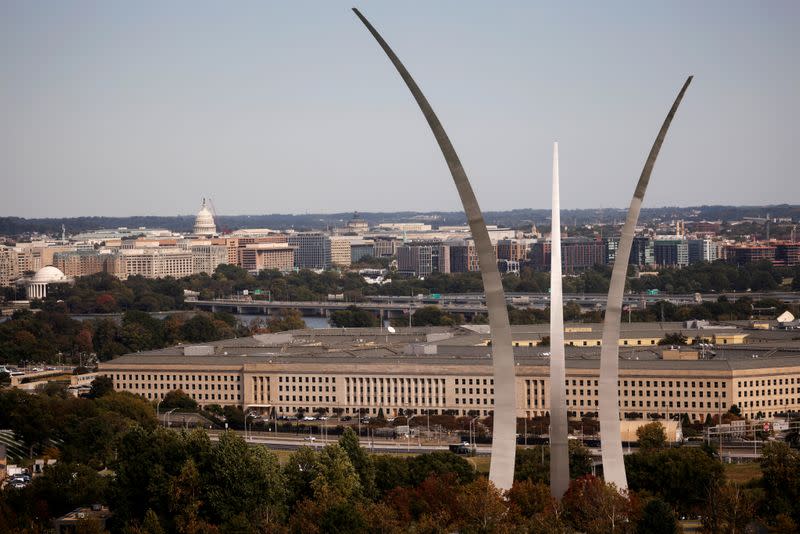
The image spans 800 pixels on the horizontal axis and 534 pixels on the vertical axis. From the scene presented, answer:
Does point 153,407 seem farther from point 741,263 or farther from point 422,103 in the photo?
point 741,263

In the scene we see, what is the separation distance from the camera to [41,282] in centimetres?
14262

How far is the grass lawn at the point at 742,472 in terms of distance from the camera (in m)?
42.5

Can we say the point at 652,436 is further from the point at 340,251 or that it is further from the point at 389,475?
the point at 340,251

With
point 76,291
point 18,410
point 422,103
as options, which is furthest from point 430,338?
point 76,291

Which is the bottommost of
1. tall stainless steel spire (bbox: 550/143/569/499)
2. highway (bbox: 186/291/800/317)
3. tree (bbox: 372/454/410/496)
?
highway (bbox: 186/291/800/317)

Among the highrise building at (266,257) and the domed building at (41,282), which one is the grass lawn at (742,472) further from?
the highrise building at (266,257)

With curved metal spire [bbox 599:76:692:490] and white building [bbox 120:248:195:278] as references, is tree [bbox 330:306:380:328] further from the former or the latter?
curved metal spire [bbox 599:76:692:490]

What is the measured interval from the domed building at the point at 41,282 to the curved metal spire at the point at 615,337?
4451 inches

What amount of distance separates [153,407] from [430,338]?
17.9m

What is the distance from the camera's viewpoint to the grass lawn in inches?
1674

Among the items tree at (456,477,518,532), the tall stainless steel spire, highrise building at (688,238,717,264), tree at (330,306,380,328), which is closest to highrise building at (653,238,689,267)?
highrise building at (688,238,717,264)

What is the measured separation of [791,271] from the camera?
141000 mm

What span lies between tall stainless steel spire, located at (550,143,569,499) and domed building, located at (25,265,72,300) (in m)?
113

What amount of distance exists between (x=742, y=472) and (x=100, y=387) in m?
26.9
